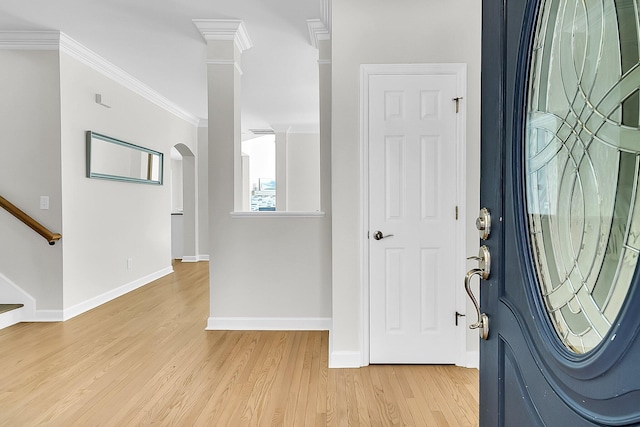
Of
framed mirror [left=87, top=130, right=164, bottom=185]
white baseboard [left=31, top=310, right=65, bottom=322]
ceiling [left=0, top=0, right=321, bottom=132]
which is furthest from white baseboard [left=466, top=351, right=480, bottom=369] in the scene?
framed mirror [left=87, top=130, right=164, bottom=185]

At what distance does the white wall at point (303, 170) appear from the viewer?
8.11 m

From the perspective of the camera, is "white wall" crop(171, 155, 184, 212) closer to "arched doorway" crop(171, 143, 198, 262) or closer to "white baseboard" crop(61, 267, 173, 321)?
"arched doorway" crop(171, 143, 198, 262)

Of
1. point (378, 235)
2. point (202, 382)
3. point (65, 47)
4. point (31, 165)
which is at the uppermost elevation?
point (65, 47)

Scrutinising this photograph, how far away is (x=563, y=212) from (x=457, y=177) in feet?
6.65

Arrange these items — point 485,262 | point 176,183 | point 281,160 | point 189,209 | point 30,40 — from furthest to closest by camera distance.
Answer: point 176,183 < point 281,160 < point 189,209 < point 30,40 < point 485,262

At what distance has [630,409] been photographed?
0.42 metres

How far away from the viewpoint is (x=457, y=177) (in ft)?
8.36

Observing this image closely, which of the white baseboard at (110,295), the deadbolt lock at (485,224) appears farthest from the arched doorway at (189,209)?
the deadbolt lock at (485,224)

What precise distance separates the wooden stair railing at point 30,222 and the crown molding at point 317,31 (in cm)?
298

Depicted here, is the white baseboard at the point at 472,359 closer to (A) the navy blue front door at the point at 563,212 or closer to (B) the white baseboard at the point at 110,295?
(A) the navy blue front door at the point at 563,212

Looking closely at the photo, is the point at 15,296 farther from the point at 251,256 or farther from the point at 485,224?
the point at 485,224

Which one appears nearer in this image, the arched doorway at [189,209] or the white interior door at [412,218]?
the white interior door at [412,218]

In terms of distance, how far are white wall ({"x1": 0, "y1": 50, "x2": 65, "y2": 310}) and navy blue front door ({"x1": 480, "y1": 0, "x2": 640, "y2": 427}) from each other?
154 inches

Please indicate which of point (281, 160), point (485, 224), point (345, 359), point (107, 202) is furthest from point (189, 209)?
point (485, 224)
